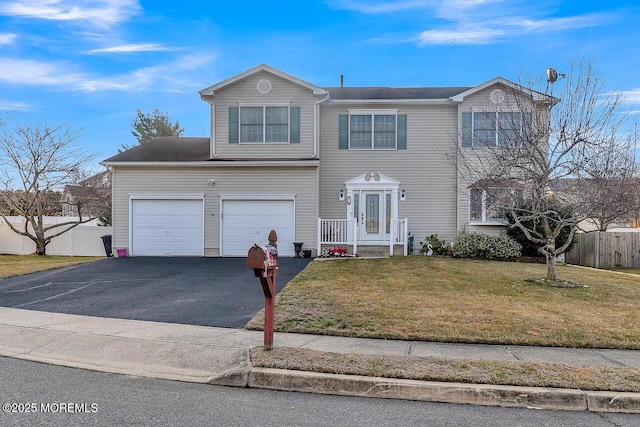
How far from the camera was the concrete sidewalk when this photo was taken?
4.61 meters

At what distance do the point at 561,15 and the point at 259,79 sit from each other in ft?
34.6

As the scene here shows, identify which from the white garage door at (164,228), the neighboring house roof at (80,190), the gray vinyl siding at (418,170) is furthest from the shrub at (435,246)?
the neighboring house roof at (80,190)

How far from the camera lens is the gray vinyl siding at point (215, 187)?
17.7m

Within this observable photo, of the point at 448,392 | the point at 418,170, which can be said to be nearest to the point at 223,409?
the point at 448,392

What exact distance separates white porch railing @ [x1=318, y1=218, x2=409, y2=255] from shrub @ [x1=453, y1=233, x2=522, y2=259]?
6.66 ft

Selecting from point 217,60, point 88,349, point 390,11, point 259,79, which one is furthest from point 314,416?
point 217,60

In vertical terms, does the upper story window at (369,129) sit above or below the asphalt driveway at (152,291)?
above

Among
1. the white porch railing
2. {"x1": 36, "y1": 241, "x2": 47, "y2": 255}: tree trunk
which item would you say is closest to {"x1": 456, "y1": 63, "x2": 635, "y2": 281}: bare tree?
the white porch railing

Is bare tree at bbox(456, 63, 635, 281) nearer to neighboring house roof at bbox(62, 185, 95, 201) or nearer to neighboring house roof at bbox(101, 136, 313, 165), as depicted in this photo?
neighboring house roof at bbox(101, 136, 313, 165)

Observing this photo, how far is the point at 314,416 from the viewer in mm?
4227

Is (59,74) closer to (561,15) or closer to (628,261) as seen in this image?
(561,15)

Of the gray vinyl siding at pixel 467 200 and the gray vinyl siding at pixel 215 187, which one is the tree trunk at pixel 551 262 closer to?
the gray vinyl siding at pixel 467 200

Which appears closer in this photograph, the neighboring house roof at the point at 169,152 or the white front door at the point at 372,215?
the white front door at the point at 372,215

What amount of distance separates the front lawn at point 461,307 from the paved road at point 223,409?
7.60ft
